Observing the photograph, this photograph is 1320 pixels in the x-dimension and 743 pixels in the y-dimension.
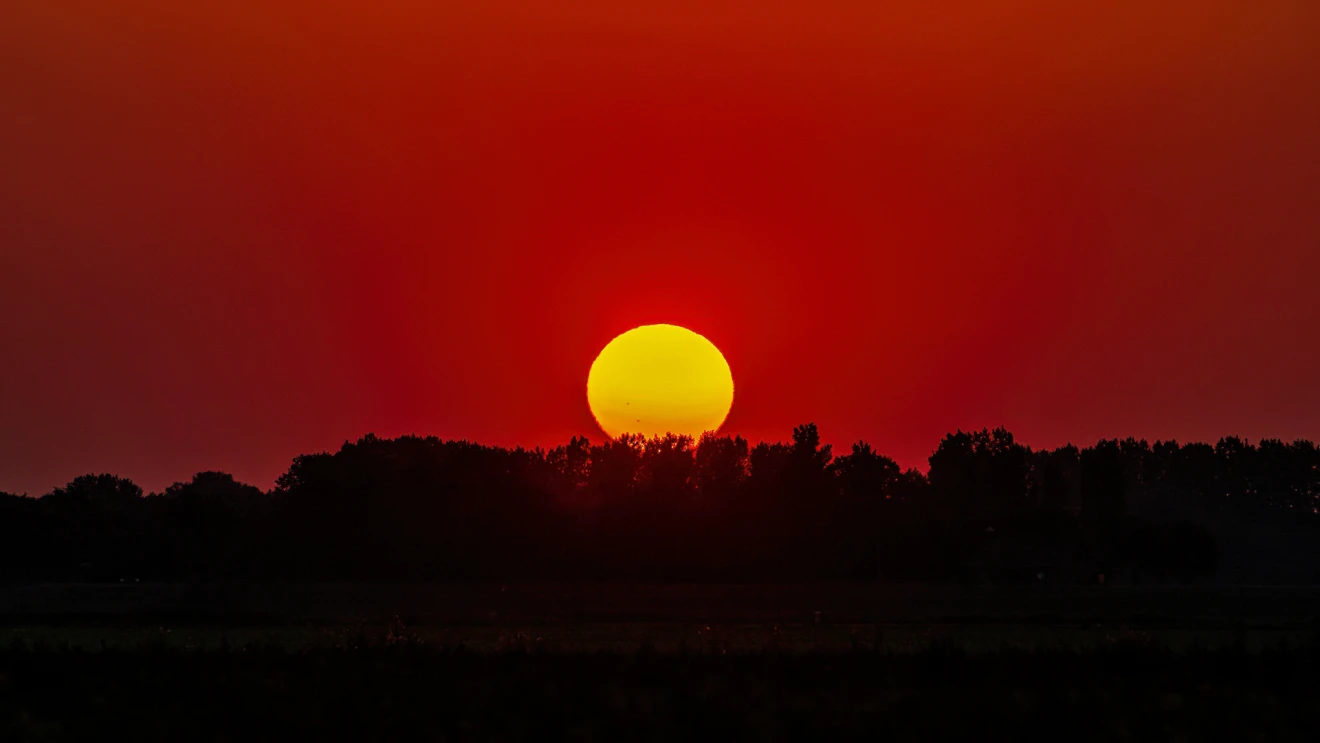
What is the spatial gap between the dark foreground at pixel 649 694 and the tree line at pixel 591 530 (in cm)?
9621

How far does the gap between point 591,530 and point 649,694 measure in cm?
10870

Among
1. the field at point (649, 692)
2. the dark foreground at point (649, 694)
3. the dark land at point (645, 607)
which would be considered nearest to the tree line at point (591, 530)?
the dark land at point (645, 607)

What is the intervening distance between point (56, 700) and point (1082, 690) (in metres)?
26.1

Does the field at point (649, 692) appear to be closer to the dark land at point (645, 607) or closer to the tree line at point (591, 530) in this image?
the dark land at point (645, 607)

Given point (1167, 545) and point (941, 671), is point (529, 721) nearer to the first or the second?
point (941, 671)

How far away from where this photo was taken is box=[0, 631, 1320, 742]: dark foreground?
109 feet

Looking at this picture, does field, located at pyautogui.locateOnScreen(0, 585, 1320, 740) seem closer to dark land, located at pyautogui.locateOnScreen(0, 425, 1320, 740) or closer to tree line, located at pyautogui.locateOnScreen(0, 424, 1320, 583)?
dark land, located at pyautogui.locateOnScreen(0, 425, 1320, 740)

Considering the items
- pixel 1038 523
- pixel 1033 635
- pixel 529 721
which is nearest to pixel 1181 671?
pixel 529 721

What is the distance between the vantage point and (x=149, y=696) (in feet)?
125

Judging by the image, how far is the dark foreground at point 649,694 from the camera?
109 feet

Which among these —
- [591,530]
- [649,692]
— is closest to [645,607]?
[591,530]

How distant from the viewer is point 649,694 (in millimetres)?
37719

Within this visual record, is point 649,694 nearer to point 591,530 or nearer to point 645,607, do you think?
point 645,607

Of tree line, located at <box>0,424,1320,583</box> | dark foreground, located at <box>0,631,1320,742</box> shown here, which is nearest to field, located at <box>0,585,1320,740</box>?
dark foreground, located at <box>0,631,1320,742</box>
